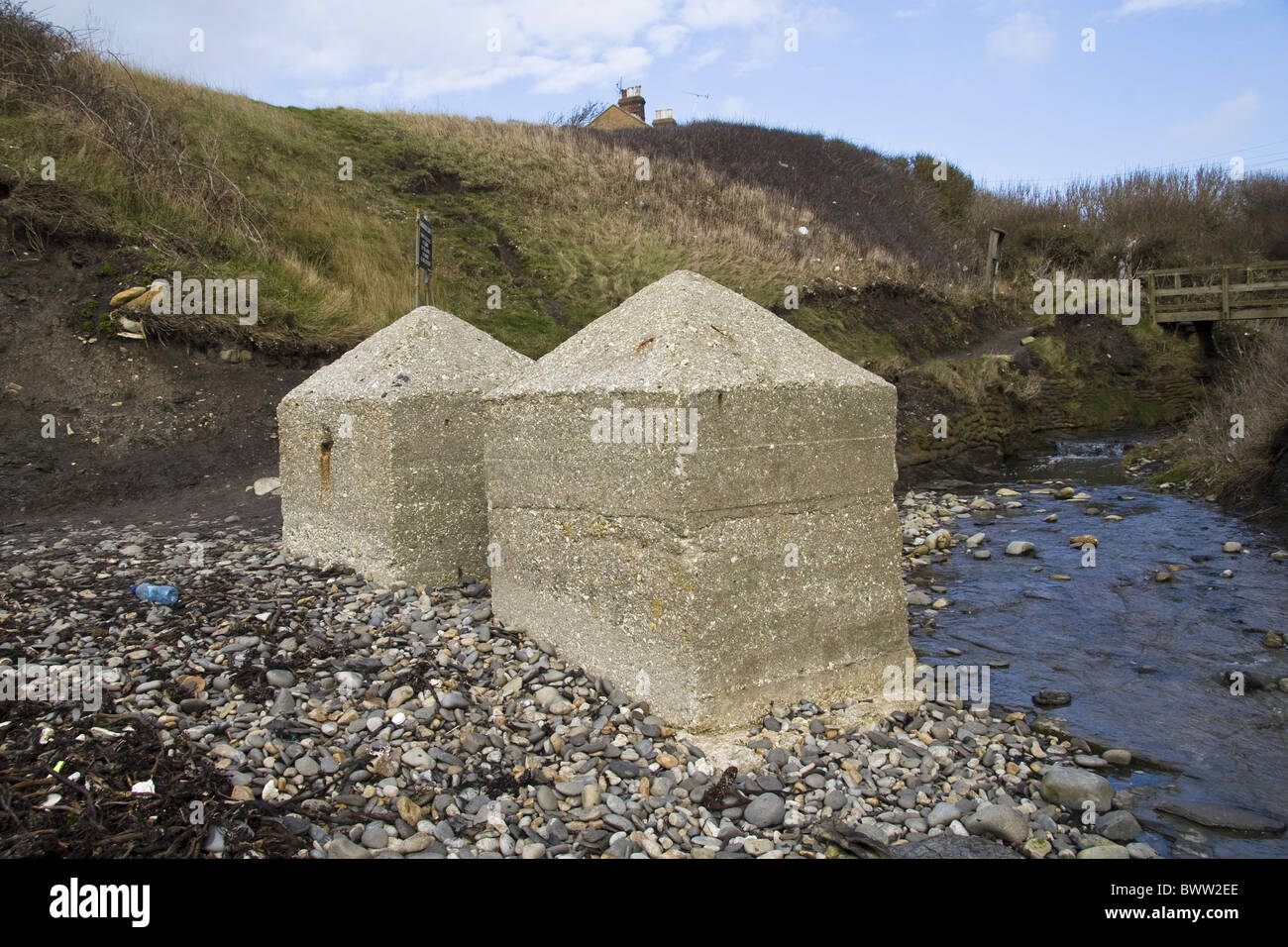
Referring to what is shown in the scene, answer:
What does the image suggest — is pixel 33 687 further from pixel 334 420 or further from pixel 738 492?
pixel 738 492

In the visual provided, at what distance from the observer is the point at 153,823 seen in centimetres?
308

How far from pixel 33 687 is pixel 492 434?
2.39m

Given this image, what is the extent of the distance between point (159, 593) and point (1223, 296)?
22.0 meters

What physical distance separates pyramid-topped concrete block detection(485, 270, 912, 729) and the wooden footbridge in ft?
60.2

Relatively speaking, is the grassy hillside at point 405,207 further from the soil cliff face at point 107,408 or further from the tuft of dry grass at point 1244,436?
the tuft of dry grass at point 1244,436

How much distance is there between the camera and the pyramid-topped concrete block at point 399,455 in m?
5.52

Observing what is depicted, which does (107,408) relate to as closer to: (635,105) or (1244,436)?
(1244,436)

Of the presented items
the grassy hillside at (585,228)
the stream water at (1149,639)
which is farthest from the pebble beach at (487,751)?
the grassy hillside at (585,228)

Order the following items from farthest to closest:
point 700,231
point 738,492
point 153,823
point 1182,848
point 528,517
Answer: point 700,231
point 528,517
point 738,492
point 1182,848
point 153,823

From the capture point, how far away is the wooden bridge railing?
750 inches

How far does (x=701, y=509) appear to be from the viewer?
4.02 meters

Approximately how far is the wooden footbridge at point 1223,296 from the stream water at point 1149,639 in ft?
34.8

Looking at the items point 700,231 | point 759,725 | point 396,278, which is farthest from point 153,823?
point 700,231

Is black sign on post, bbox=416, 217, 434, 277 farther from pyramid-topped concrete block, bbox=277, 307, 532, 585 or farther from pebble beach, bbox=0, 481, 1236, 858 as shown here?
pebble beach, bbox=0, 481, 1236, 858
